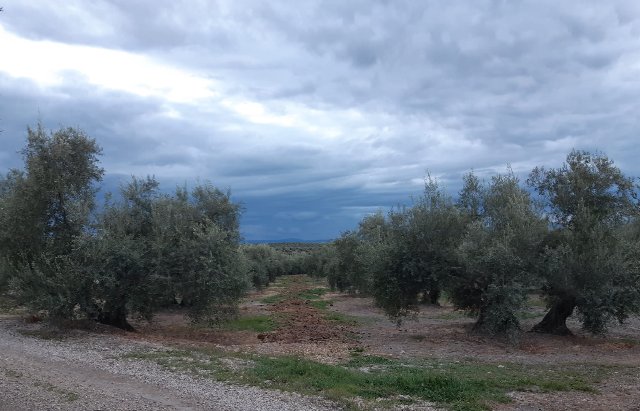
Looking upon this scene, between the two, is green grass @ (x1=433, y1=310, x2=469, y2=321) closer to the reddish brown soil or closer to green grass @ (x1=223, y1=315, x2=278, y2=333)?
the reddish brown soil

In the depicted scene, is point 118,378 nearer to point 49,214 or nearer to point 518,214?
point 49,214

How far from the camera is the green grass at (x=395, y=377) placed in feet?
40.0

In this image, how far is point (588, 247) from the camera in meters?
22.0

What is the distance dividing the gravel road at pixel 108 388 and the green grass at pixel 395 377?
0.79 meters

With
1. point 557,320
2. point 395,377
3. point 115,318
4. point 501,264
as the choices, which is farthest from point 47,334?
point 557,320

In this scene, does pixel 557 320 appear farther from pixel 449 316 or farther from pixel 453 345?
pixel 449 316

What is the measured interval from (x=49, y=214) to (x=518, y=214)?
66.2 ft

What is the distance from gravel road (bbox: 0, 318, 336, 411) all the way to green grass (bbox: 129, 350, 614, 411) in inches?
31.3

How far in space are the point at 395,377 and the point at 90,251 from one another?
46.2 ft

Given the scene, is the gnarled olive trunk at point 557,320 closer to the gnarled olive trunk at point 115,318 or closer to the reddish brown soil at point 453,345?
the reddish brown soil at point 453,345

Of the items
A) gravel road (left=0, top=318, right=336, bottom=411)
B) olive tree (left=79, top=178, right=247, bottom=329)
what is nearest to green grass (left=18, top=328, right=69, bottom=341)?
olive tree (left=79, top=178, right=247, bottom=329)

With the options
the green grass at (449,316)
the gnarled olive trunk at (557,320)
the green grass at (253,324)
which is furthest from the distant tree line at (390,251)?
the green grass at (449,316)

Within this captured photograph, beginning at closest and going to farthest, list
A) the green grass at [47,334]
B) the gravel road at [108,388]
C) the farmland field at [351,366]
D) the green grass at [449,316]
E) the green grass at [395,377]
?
the gravel road at [108,388]
the farmland field at [351,366]
the green grass at [395,377]
the green grass at [47,334]
the green grass at [449,316]

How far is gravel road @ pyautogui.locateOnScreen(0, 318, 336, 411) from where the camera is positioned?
1080 centimetres
